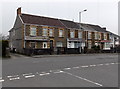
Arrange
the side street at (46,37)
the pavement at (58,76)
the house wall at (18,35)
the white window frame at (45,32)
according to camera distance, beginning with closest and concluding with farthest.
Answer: the pavement at (58,76)
the side street at (46,37)
the house wall at (18,35)
the white window frame at (45,32)

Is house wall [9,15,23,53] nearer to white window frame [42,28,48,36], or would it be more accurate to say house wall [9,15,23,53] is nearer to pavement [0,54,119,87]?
white window frame [42,28,48,36]

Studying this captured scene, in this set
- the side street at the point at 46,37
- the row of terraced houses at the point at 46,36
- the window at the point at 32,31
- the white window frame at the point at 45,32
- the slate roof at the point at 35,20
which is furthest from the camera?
the white window frame at the point at 45,32

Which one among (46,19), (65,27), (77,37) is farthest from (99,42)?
(46,19)

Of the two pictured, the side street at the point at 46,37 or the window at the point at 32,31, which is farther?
the window at the point at 32,31

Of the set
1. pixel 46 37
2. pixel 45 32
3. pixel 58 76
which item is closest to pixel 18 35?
pixel 45 32

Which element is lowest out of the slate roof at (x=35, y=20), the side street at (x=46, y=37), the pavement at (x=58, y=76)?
the pavement at (x=58, y=76)

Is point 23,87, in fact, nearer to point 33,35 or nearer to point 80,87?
point 80,87

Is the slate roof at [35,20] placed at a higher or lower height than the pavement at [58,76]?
higher

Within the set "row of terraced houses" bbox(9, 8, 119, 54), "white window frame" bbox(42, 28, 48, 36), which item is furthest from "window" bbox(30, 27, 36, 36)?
"white window frame" bbox(42, 28, 48, 36)

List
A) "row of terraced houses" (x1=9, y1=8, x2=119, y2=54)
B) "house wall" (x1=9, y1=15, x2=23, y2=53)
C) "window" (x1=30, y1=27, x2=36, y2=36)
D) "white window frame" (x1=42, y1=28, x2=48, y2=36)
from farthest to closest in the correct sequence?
1. "white window frame" (x1=42, y1=28, x2=48, y2=36)
2. "house wall" (x1=9, y1=15, x2=23, y2=53)
3. "window" (x1=30, y1=27, x2=36, y2=36)
4. "row of terraced houses" (x1=9, y1=8, x2=119, y2=54)

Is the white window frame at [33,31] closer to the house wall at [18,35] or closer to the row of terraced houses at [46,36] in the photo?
the row of terraced houses at [46,36]

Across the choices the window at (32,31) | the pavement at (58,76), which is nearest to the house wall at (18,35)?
the window at (32,31)

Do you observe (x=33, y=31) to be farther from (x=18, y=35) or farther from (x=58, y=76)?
(x=58, y=76)

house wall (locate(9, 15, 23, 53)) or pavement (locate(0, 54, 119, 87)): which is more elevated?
house wall (locate(9, 15, 23, 53))
